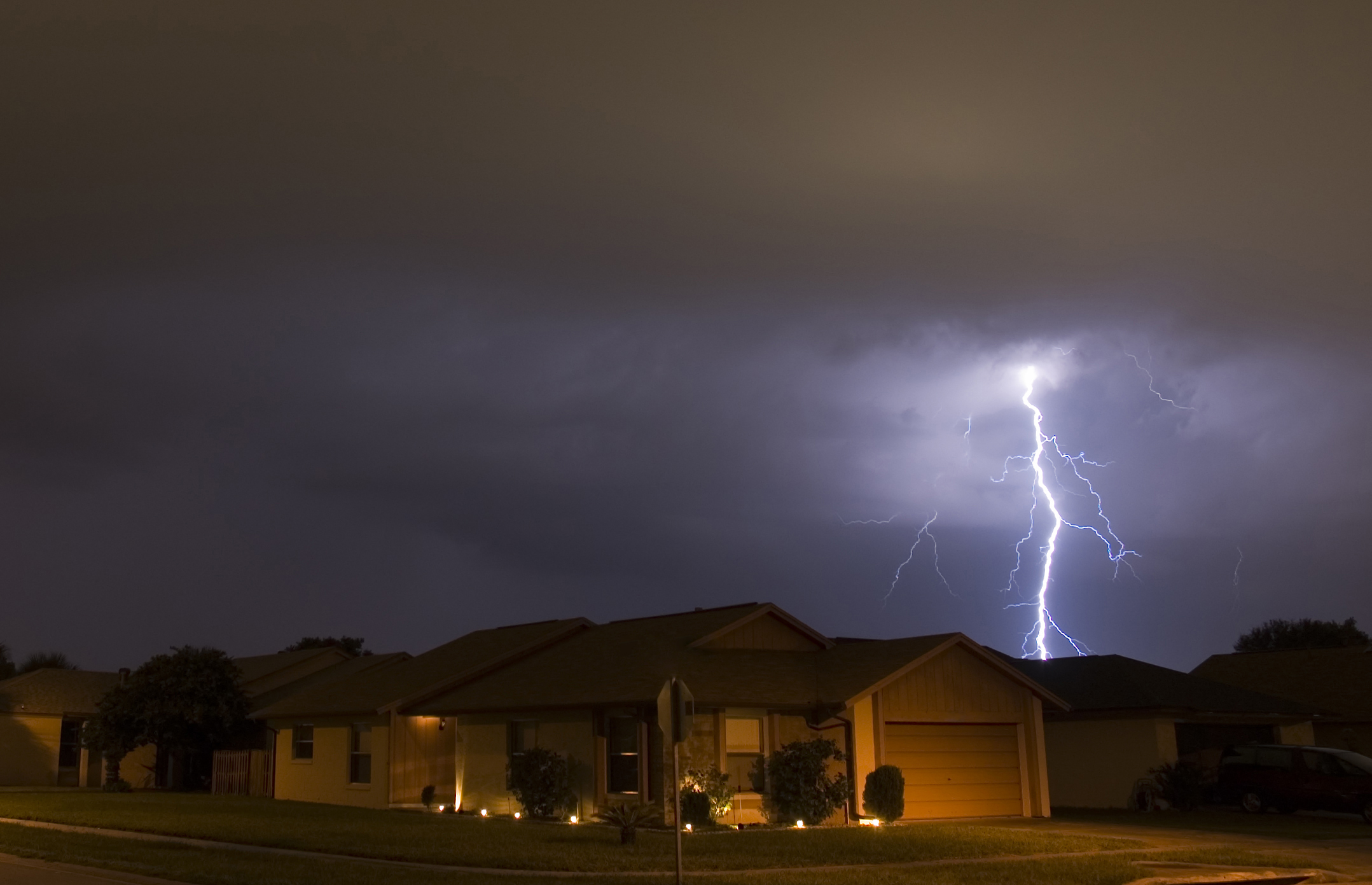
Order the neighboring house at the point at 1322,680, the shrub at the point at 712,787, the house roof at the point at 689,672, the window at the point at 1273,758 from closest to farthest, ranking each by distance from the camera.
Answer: the shrub at the point at 712,787 < the house roof at the point at 689,672 < the window at the point at 1273,758 < the neighboring house at the point at 1322,680

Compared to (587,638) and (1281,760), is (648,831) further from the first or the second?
(1281,760)

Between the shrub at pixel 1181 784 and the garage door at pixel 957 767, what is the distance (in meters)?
5.23

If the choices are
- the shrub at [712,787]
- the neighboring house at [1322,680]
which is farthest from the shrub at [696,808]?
the neighboring house at [1322,680]

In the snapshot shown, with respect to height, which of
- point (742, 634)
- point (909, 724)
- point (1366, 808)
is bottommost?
point (1366, 808)

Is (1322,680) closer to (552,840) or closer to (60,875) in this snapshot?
(552,840)

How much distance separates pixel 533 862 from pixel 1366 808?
878 inches

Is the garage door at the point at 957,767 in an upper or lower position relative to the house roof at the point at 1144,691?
lower

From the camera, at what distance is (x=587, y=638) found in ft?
119

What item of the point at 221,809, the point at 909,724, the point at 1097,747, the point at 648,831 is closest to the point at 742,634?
the point at 909,724

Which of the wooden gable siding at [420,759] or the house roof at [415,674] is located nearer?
the wooden gable siding at [420,759]

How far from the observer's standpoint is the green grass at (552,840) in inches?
760

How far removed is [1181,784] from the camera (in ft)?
110

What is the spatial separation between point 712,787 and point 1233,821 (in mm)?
13030

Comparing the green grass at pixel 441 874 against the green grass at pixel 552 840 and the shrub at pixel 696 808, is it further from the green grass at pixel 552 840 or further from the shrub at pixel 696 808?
the shrub at pixel 696 808
